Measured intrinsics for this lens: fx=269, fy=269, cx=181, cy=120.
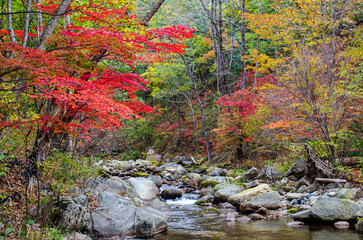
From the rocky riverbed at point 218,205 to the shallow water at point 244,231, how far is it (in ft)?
0.74

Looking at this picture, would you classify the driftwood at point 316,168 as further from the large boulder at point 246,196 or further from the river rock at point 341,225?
the river rock at point 341,225

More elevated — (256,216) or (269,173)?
(256,216)

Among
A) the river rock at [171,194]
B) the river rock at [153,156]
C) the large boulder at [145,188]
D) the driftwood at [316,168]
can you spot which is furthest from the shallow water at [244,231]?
the river rock at [153,156]

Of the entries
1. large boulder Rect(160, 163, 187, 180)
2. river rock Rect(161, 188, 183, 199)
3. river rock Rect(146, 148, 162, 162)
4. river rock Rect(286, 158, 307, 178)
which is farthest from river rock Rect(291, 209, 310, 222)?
river rock Rect(146, 148, 162, 162)

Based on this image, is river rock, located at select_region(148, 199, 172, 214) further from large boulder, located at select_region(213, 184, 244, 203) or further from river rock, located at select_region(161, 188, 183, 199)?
river rock, located at select_region(161, 188, 183, 199)

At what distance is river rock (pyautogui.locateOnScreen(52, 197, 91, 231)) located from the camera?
195 inches

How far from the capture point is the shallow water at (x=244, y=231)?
17.0 ft

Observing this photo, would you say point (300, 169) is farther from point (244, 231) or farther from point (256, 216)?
point (244, 231)

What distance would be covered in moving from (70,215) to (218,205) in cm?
502

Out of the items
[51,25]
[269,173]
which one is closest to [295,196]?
[269,173]

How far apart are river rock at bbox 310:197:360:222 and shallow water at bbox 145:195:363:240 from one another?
9.1 inches

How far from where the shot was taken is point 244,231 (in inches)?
225

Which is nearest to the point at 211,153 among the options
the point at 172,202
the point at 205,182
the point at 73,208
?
the point at 205,182

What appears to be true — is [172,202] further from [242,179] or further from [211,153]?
[211,153]
